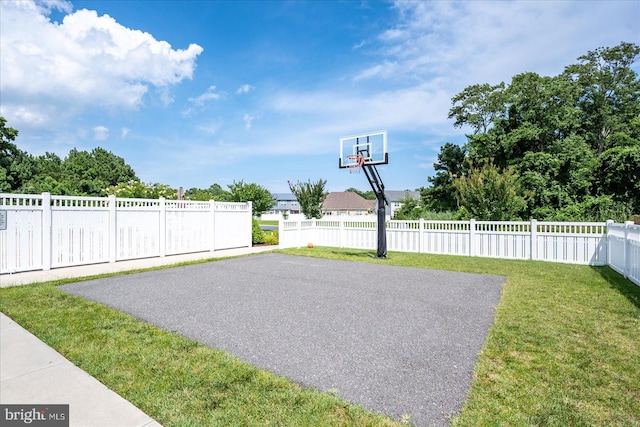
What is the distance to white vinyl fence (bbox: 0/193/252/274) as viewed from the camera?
7633 mm

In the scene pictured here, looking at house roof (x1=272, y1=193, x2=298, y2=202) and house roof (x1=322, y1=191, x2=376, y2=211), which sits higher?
house roof (x1=272, y1=193, x2=298, y2=202)

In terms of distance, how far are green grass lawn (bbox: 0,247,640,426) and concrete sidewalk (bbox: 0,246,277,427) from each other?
89mm

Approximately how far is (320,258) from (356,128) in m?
9.98

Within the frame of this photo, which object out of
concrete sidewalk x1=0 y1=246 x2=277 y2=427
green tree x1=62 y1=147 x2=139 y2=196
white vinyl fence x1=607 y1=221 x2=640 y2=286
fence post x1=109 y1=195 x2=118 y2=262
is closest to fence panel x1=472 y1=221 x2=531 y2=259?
white vinyl fence x1=607 y1=221 x2=640 y2=286

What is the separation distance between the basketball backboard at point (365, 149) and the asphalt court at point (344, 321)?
182 inches

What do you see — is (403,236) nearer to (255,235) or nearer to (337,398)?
(255,235)

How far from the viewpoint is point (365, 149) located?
11.8 meters

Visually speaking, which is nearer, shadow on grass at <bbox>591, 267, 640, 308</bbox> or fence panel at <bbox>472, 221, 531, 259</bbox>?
shadow on grass at <bbox>591, 267, 640, 308</bbox>

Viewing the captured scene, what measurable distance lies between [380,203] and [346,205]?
47068 mm

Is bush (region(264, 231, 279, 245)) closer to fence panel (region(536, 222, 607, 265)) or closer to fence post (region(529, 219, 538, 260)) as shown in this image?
fence post (region(529, 219, 538, 260))

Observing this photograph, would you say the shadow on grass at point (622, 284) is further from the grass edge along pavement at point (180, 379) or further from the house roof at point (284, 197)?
the house roof at point (284, 197)

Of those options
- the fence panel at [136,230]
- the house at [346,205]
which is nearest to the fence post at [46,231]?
the fence panel at [136,230]

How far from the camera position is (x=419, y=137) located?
24.4 metres

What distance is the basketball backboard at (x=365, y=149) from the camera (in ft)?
36.9
